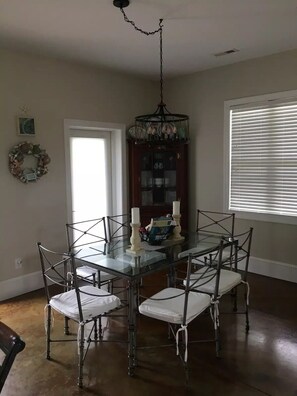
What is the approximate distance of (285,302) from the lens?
3543 mm

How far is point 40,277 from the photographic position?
4.09 meters

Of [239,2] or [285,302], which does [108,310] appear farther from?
[239,2]

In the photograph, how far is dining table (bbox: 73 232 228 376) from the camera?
2.42m

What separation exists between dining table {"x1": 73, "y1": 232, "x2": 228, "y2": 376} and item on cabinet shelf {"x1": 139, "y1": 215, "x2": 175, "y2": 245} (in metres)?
0.05

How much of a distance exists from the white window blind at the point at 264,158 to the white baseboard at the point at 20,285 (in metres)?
2.67

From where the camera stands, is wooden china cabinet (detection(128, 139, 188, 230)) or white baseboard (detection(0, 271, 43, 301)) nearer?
white baseboard (detection(0, 271, 43, 301))

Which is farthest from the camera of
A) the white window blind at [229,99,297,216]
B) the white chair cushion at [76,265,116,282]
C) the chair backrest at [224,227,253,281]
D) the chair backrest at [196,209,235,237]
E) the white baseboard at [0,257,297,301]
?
the chair backrest at [196,209,235,237]

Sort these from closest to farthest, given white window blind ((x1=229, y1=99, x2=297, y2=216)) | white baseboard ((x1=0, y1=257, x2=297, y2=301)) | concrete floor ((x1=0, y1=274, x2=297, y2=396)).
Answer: concrete floor ((x1=0, y1=274, x2=297, y2=396)), white baseboard ((x1=0, y1=257, x2=297, y2=301)), white window blind ((x1=229, y1=99, x2=297, y2=216))

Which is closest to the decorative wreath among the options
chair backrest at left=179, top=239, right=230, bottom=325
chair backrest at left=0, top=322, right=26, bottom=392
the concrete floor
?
the concrete floor

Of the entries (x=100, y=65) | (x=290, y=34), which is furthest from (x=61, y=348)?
(x=290, y=34)

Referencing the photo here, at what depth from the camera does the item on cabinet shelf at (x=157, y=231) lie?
309cm

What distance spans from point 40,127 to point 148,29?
1.66 meters

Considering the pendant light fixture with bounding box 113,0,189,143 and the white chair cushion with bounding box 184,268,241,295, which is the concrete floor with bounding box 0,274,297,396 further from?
the pendant light fixture with bounding box 113,0,189,143

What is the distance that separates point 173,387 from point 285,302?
1823 millimetres
